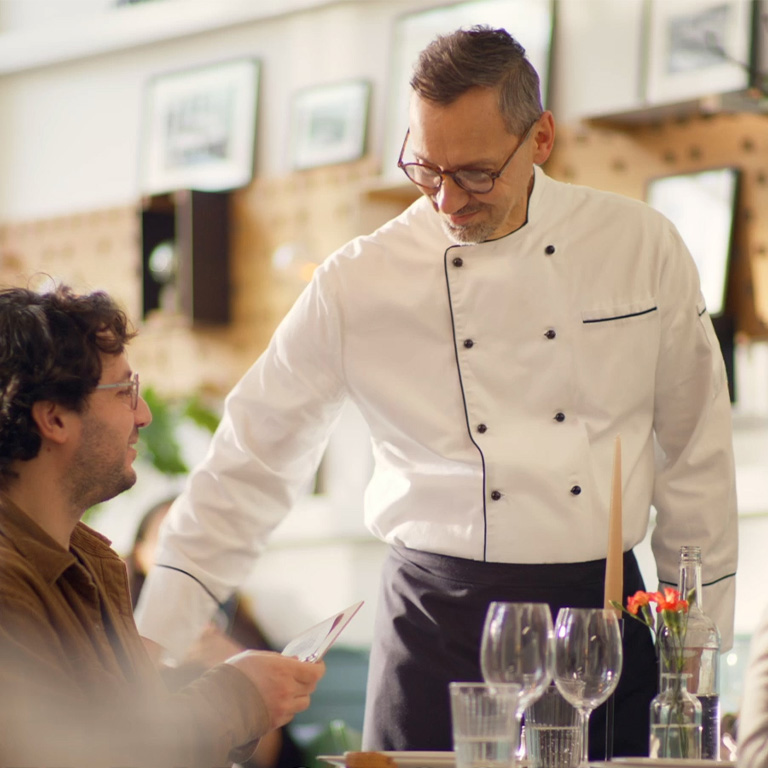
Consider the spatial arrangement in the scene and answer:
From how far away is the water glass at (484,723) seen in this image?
1280 millimetres

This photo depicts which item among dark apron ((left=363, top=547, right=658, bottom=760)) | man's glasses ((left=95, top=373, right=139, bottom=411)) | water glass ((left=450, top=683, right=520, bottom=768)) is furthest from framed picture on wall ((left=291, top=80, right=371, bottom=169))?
water glass ((left=450, top=683, right=520, bottom=768))

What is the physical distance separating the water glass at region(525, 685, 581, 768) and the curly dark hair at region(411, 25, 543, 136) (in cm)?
86

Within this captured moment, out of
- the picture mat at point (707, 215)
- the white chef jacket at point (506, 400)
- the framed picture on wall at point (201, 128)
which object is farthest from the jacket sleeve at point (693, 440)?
the framed picture on wall at point (201, 128)

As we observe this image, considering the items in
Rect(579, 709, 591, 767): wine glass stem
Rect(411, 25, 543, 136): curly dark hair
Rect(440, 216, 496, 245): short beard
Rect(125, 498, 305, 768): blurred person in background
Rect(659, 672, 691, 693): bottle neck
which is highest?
Rect(411, 25, 543, 136): curly dark hair

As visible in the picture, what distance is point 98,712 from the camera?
1446mm

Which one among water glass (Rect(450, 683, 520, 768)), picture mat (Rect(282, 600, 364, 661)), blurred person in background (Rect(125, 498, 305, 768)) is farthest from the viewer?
blurred person in background (Rect(125, 498, 305, 768))

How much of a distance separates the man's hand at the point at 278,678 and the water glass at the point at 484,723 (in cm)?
31

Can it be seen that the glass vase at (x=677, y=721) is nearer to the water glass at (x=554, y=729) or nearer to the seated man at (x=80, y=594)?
the water glass at (x=554, y=729)

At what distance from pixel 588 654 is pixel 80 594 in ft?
1.94

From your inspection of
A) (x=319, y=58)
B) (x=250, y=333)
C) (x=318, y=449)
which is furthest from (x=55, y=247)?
(x=318, y=449)

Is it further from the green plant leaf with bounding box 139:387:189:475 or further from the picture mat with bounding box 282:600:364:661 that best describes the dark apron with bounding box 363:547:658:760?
the green plant leaf with bounding box 139:387:189:475

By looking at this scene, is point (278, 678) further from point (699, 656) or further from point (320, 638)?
point (699, 656)

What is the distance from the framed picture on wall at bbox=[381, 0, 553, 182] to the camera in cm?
433

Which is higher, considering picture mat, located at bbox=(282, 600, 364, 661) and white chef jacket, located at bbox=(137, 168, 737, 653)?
white chef jacket, located at bbox=(137, 168, 737, 653)
